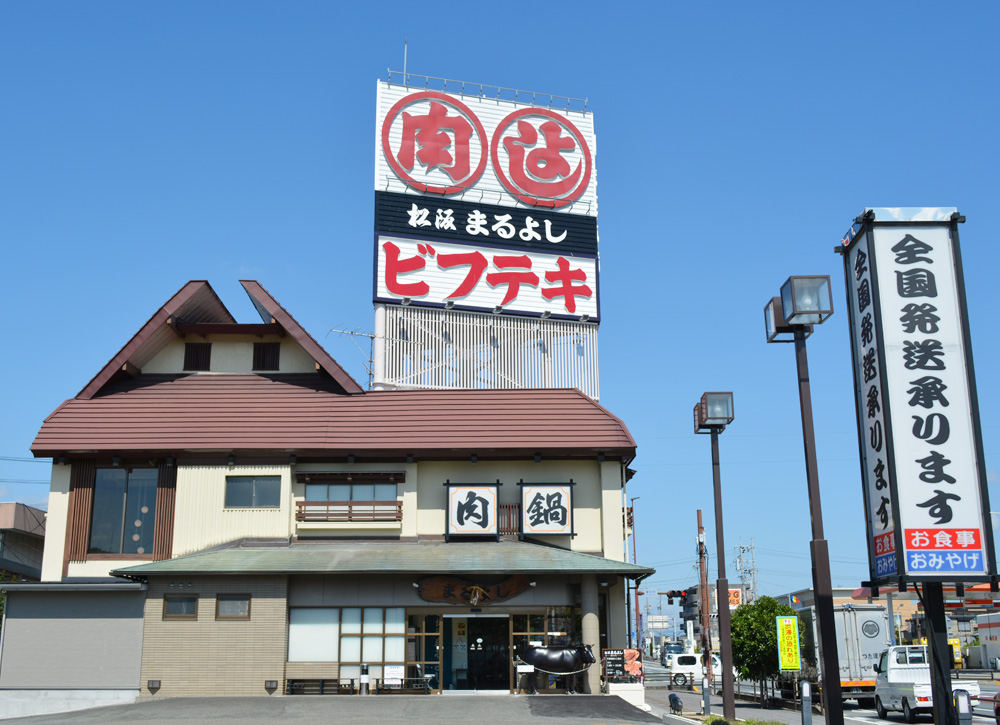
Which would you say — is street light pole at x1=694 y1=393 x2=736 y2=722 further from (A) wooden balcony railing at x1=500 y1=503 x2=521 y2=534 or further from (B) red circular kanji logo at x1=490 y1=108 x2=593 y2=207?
(B) red circular kanji logo at x1=490 y1=108 x2=593 y2=207

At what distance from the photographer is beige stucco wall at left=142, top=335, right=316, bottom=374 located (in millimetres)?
33156

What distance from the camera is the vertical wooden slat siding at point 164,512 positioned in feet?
96.7

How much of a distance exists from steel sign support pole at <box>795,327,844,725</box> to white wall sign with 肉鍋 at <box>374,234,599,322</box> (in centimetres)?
2232

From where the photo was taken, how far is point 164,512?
29.9 m

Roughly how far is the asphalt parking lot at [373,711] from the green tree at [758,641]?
13.5m

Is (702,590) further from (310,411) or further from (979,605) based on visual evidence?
(979,605)

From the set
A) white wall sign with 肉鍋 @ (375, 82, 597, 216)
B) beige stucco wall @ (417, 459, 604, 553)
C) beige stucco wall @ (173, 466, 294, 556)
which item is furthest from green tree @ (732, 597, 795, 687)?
beige stucco wall @ (173, 466, 294, 556)

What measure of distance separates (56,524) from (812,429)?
24.4m

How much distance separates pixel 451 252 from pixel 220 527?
1360 centimetres

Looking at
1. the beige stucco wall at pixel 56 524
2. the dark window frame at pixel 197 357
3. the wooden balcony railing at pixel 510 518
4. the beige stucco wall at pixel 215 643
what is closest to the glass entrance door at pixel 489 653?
the wooden balcony railing at pixel 510 518

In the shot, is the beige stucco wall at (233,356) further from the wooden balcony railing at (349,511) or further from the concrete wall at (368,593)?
the concrete wall at (368,593)

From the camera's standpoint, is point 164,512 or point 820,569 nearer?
point 820,569

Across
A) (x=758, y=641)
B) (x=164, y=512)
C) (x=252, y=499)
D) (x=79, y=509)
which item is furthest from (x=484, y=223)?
(x=758, y=641)

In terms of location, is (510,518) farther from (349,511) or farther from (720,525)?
(720,525)
